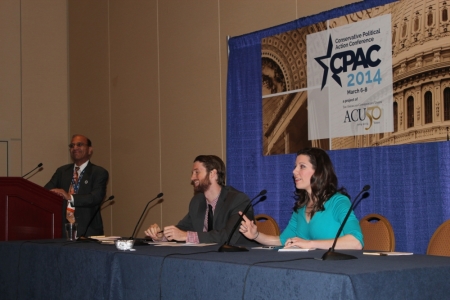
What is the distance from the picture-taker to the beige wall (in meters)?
6.20

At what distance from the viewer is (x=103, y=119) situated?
26.3 ft

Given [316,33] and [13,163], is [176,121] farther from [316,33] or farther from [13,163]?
[13,163]

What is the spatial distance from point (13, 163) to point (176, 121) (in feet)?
9.28

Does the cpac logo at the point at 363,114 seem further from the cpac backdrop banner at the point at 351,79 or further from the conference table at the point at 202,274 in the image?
the conference table at the point at 202,274

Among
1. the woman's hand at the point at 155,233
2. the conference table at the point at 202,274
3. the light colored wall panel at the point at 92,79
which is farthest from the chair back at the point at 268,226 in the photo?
the light colored wall panel at the point at 92,79

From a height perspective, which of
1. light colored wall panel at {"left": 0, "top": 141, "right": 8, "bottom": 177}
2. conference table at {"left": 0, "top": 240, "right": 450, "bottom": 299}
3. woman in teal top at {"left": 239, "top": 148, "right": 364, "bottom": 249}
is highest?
light colored wall panel at {"left": 0, "top": 141, "right": 8, "bottom": 177}

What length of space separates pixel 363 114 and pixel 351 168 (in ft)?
1.31

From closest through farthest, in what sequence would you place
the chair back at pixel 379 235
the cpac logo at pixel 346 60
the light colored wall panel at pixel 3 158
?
the chair back at pixel 379 235, the cpac logo at pixel 346 60, the light colored wall panel at pixel 3 158

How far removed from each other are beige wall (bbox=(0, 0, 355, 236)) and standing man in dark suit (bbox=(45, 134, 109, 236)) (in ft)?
3.31

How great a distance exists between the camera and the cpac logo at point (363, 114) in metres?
4.45

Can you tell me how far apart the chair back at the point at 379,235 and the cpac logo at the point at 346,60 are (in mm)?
1225

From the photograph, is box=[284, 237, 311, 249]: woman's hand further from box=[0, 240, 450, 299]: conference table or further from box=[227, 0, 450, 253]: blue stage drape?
box=[227, 0, 450, 253]: blue stage drape

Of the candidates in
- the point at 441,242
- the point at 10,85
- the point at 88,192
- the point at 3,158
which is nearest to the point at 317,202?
the point at 441,242

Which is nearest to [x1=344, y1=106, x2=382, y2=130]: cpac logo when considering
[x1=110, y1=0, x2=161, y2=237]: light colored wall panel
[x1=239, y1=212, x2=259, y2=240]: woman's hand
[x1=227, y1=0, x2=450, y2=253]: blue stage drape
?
[x1=227, y1=0, x2=450, y2=253]: blue stage drape
